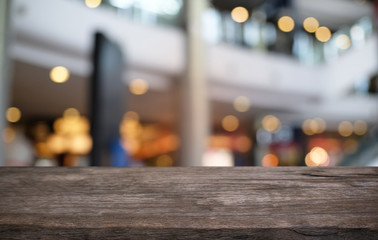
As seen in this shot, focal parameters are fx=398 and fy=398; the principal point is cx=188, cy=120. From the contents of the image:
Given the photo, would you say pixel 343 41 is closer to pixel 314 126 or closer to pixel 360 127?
pixel 314 126

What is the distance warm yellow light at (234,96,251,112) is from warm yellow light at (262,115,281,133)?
1.44 meters

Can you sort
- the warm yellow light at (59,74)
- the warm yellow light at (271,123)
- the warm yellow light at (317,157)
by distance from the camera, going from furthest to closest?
1. the warm yellow light at (317,157)
2. the warm yellow light at (271,123)
3. the warm yellow light at (59,74)

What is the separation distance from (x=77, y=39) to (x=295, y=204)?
6.63 metres

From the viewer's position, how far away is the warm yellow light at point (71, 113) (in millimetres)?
9972

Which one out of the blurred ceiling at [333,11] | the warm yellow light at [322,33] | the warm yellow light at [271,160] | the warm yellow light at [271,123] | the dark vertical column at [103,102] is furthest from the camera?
the warm yellow light at [271,160]

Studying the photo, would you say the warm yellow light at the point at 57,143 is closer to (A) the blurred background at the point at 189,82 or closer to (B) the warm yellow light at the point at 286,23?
(A) the blurred background at the point at 189,82

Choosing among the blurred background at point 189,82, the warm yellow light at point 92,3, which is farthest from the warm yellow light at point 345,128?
the warm yellow light at point 92,3

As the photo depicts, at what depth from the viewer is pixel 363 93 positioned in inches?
A: 520

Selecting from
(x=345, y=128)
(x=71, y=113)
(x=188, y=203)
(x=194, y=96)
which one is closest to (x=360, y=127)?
(x=345, y=128)

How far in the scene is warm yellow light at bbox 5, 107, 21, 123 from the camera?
9.08 metres

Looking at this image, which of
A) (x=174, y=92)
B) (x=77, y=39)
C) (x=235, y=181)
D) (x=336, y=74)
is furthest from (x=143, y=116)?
(x=235, y=181)

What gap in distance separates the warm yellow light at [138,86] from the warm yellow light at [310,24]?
6975 mm

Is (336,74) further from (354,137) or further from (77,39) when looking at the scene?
(77,39)

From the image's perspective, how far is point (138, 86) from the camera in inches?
335
